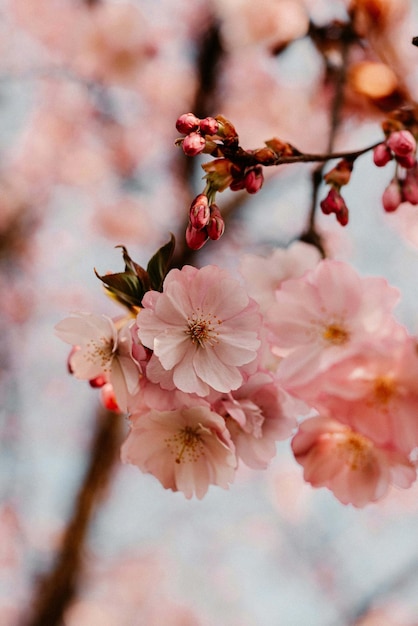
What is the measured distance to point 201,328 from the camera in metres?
0.76

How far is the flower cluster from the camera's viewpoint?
70 cm

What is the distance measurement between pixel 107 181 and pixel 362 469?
16.3 ft

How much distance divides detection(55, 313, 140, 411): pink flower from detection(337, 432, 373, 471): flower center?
0.30m

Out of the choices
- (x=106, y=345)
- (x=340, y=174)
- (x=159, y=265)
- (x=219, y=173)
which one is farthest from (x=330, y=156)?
(x=106, y=345)

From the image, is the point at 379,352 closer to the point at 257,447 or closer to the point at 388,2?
the point at 257,447

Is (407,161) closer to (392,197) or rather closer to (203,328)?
(392,197)

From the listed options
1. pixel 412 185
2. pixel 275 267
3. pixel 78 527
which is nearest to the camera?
pixel 412 185

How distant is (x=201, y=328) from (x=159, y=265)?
11cm

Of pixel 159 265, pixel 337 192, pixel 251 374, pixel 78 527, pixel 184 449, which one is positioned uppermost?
pixel 337 192

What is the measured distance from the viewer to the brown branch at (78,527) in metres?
3.34

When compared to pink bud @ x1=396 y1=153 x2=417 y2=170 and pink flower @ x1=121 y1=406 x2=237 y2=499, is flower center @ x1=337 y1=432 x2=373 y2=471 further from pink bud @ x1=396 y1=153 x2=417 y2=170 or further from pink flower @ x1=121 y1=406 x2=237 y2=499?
pink bud @ x1=396 y1=153 x2=417 y2=170

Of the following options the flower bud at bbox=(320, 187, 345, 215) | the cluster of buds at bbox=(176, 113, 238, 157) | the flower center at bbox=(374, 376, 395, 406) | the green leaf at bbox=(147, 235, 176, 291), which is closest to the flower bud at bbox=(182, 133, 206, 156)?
the cluster of buds at bbox=(176, 113, 238, 157)

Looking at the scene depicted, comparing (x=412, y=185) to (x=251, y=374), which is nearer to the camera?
(x=251, y=374)

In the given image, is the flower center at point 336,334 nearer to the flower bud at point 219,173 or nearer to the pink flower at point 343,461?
the pink flower at point 343,461
